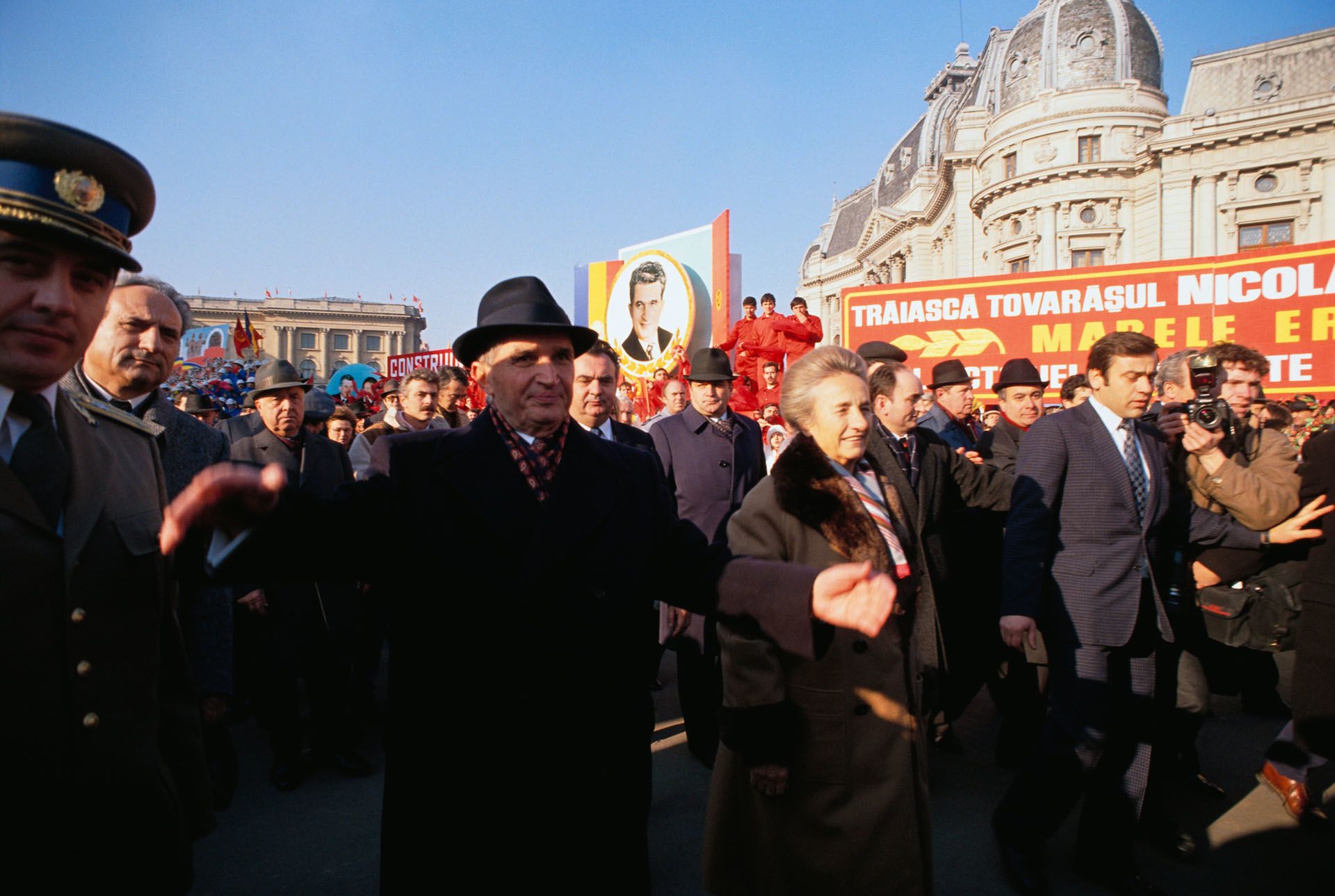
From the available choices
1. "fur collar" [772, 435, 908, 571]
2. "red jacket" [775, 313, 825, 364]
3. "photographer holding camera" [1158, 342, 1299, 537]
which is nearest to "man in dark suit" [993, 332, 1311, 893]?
"photographer holding camera" [1158, 342, 1299, 537]

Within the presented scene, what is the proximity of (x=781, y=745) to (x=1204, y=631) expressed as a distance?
3.47 meters

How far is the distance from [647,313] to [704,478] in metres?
12.9

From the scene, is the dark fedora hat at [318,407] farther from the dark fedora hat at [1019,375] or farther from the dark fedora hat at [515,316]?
the dark fedora hat at [1019,375]

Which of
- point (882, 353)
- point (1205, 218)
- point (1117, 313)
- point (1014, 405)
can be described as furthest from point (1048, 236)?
point (882, 353)

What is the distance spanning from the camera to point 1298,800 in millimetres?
3758

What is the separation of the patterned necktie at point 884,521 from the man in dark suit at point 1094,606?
862 mm

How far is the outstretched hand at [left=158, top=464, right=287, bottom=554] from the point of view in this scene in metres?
1.52

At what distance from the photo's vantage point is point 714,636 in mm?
4414

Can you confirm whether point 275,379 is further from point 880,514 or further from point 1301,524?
point 1301,524

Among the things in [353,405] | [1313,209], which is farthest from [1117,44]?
[353,405]

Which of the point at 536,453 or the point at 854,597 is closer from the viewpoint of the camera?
the point at 854,597

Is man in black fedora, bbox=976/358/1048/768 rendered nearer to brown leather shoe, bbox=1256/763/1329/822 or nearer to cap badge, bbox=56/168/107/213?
brown leather shoe, bbox=1256/763/1329/822

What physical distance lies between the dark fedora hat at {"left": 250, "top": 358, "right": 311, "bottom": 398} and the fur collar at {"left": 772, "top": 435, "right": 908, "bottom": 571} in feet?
10.9

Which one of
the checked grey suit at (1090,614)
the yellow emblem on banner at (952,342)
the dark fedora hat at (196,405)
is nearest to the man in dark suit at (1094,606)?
the checked grey suit at (1090,614)
